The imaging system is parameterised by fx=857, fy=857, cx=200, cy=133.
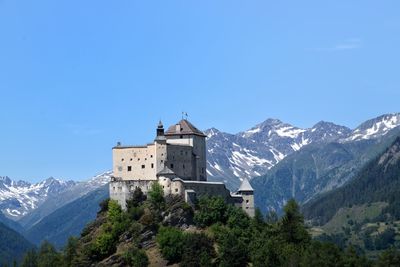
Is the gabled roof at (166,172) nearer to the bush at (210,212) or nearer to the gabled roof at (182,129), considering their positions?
the bush at (210,212)

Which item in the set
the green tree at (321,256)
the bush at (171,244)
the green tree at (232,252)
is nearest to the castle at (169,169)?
the bush at (171,244)

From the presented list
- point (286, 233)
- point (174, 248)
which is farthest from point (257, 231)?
point (174, 248)

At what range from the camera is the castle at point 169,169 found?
550 feet

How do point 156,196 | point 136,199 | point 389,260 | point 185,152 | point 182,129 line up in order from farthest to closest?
1. point 182,129
2. point 185,152
3. point 136,199
4. point 156,196
5. point 389,260

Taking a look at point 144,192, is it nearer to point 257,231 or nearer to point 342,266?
point 257,231

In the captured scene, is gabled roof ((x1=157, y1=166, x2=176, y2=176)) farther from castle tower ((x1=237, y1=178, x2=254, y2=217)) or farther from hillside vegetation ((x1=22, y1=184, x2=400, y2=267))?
castle tower ((x1=237, y1=178, x2=254, y2=217))

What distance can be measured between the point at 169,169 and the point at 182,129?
12.9 meters

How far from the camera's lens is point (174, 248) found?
159 meters

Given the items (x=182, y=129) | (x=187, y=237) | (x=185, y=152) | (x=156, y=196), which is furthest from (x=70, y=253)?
(x=182, y=129)

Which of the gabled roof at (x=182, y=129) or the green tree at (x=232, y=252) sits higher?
the gabled roof at (x=182, y=129)

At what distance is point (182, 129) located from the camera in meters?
178

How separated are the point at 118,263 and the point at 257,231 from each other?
27.4m

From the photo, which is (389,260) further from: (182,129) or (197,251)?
(182,129)

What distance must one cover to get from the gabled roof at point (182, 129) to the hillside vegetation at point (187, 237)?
16.0 meters
